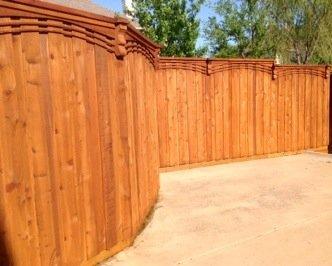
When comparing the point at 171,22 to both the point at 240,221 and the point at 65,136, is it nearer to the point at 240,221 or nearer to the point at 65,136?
the point at 240,221

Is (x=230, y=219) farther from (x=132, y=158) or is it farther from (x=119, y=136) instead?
(x=119, y=136)

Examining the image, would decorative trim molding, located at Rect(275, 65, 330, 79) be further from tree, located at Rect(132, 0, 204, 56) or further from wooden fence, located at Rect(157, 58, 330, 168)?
tree, located at Rect(132, 0, 204, 56)

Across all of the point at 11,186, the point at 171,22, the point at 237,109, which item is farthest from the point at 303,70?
the point at 171,22

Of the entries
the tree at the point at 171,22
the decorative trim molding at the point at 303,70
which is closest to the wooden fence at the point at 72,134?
the decorative trim molding at the point at 303,70

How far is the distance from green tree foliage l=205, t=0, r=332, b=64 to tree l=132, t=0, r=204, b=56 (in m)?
4.97

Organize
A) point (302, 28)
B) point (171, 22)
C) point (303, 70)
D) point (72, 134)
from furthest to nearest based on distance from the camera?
1. point (302, 28)
2. point (171, 22)
3. point (303, 70)
4. point (72, 134)

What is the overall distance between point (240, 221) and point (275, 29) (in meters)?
19.8

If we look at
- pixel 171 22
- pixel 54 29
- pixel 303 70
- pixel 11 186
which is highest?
pixel 171 22

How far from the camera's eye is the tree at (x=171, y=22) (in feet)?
63.5

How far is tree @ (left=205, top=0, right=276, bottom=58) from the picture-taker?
76.8 feet

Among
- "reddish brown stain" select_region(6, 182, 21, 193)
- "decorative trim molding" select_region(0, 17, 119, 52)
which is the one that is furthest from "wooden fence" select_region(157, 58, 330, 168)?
"reddish brown stain" select_region(6, 182, 21, 193)

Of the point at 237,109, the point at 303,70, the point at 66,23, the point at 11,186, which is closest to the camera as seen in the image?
the point at 11,186

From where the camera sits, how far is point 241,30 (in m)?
24.2

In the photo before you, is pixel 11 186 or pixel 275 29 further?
pixel 275 29
